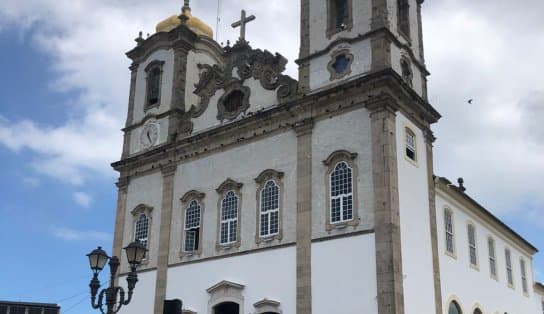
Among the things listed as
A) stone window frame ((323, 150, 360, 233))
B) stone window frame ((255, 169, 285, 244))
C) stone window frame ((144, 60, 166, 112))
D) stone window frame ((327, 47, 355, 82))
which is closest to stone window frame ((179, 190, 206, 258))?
stone window frame ((255, 169, 285, 244))

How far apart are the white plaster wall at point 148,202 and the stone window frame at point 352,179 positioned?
765 cm

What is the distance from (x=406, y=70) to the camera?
883 inches

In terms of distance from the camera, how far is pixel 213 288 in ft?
73.7

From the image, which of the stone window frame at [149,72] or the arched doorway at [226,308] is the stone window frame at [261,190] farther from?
the stone window frame at [149,72]

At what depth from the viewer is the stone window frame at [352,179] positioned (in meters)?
19.8

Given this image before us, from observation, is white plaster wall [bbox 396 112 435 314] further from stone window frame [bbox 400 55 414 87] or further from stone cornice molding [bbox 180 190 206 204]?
stone cornice molding [bbox 180 190 206 204]

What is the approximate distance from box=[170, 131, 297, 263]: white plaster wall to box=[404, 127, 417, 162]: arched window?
11.5 feet

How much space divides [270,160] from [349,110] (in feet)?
10.7

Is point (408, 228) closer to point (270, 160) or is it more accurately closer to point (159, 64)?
point (270, 160)

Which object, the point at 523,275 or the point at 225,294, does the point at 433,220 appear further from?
the point at 523,275

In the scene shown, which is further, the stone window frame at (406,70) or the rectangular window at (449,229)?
the rectangular window at (449,229)

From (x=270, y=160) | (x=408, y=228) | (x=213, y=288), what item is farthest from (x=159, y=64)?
(x=408, y=228)

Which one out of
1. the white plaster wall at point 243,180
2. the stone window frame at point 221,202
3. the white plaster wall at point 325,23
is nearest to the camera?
the white plaster wall at point 243,180

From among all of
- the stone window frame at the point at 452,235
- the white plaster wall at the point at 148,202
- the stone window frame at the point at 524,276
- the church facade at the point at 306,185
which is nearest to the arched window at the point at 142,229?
the church facade at the point at 306,185
